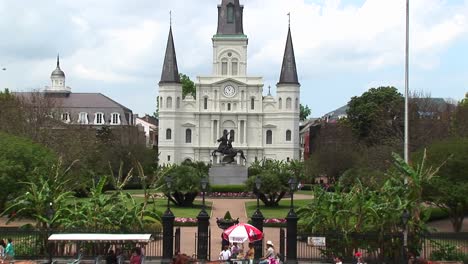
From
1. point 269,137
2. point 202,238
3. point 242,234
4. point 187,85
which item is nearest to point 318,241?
point 242,234

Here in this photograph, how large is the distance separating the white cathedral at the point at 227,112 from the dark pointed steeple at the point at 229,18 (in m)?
1.07

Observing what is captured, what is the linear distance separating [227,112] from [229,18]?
1396 cm

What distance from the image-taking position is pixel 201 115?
111 m

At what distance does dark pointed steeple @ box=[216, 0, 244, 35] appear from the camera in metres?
112

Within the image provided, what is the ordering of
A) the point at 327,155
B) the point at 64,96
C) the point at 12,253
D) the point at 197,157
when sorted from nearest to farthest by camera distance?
the point at 12,253, the point at 327,155, the point at 197,157, the point at 64,96

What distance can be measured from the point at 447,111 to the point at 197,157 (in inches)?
1748

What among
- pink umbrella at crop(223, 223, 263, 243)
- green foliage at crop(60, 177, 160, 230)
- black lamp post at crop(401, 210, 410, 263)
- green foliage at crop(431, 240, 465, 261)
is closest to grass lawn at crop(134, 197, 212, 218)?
green foliage at crop(60, 177, 160, 230)

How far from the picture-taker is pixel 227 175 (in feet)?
235

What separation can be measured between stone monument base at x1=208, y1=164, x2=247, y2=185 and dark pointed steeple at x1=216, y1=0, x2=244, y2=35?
4394 cm

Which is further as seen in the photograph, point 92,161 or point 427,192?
point 92,161

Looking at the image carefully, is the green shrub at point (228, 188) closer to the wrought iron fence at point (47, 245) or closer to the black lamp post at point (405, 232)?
the wrought iron fence at point (47, 245)

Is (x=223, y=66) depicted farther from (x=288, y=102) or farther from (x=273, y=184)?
(x=273, y=184)

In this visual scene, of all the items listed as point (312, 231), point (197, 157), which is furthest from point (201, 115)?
point (312, 231)

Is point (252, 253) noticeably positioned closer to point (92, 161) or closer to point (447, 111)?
point (92, 161)
